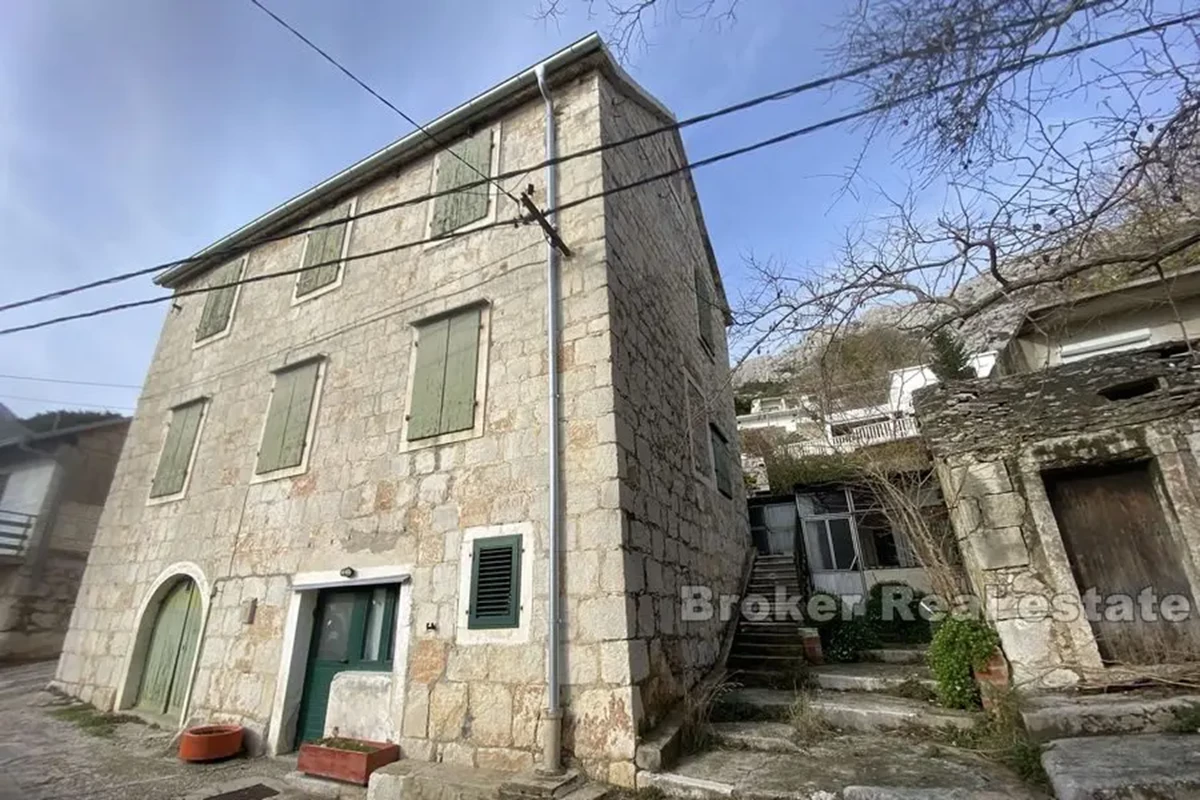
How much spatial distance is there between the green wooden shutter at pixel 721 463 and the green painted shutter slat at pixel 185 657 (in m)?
6.80

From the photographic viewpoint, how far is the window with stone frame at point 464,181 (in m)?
6.48

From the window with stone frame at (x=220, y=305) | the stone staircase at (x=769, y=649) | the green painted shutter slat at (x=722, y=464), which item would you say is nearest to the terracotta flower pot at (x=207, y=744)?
the stone staircase at (x=769, y=649)

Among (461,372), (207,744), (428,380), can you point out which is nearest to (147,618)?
(207,744)

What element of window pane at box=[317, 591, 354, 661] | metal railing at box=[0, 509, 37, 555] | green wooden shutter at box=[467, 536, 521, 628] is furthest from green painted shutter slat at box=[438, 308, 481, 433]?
metal railing at box=[0, 509, 37, 555]

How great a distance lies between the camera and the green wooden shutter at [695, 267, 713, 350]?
843 centimetres

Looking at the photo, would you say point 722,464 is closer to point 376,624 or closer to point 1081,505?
point 1081,505

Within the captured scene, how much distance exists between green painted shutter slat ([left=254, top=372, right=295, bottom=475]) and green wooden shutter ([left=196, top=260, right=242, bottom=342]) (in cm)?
243

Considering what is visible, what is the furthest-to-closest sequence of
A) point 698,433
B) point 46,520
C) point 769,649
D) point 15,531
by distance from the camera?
point 46,520, point 15,531, point 698,433, point 769,649

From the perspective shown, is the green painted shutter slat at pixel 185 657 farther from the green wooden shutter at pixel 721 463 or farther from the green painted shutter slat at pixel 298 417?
Result: the green wooden shutter at pixel 721 463

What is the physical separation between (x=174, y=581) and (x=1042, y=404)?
1033cm

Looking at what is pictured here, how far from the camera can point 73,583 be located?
12938 millimetres

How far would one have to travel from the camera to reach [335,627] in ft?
18.0

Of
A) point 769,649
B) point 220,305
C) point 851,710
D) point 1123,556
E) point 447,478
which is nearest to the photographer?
point 851,710

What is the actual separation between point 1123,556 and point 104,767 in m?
9.27
